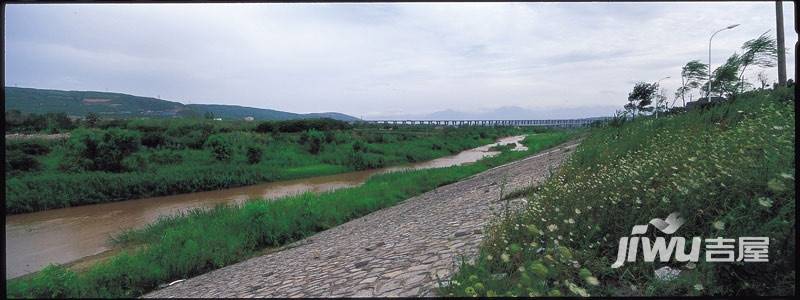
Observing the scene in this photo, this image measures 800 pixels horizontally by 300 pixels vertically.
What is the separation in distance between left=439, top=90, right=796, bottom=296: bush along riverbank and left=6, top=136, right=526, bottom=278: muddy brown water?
815 centimetres

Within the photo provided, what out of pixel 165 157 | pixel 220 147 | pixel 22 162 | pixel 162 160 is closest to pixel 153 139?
pixel 165 157

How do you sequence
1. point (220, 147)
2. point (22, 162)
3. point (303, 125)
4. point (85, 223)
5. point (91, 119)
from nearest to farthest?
1. point (85, 223)
2. point (22, 162)
3. point (220, 147)
4. point (91, 119)
5. point (303, 125)

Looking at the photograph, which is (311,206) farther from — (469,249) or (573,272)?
(573,272)

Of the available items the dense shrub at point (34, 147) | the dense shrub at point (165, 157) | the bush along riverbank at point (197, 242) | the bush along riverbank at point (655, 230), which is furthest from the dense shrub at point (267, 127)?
the bush along riverbank at point (655, 230)

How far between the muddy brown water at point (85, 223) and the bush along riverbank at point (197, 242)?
1385mm

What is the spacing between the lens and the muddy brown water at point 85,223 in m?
9.48

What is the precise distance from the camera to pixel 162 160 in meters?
22.2

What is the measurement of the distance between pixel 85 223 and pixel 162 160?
31.2 feet

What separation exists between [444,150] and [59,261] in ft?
108

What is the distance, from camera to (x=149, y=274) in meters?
5.61

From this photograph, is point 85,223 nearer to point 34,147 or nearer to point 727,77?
point 34,147

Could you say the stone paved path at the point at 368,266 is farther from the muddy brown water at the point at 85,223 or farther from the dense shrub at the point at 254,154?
the dense shrub at the point at 254,154

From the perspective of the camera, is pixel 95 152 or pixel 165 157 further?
pixel 165 157

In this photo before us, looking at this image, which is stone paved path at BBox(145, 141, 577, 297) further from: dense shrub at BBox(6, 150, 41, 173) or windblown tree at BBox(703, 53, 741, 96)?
dense shrub at BBox(6, 150, 41, 173)
